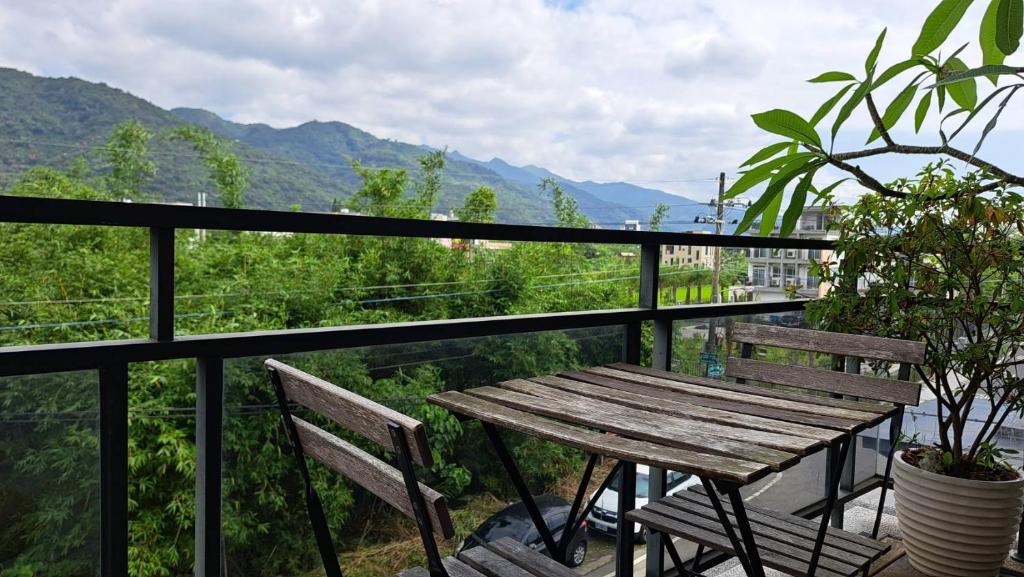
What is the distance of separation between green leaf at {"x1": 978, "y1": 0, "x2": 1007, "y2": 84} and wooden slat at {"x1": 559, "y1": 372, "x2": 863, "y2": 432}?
31.4 inches

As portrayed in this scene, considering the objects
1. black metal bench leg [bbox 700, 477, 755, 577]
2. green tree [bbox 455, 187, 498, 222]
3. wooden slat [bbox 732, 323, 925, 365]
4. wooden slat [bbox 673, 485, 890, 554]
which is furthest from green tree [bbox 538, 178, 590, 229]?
black metal bench leg [bbox 700, 477, 755, 577]

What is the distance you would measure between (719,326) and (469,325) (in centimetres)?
113

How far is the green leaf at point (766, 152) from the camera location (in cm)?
224

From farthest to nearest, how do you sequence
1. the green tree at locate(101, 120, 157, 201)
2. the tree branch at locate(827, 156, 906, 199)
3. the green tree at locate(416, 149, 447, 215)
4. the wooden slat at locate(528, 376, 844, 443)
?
the green tree at locate(416, 149, 447, 215), the green tree at locate(101, 120, 157, 201), the tree branch at locate(827, 156, 906, 199), the wooden slat at locate(528, 376, 844, 443)

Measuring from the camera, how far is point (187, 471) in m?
1.60

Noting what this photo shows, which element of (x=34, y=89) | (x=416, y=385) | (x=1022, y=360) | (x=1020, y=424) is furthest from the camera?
(x=34, y=89)

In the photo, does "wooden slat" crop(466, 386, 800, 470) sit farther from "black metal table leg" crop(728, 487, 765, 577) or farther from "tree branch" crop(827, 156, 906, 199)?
"tree branch" crop(827, 156, 906, 199)

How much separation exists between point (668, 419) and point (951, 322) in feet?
5.05

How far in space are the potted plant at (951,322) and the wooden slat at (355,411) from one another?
6.85ft

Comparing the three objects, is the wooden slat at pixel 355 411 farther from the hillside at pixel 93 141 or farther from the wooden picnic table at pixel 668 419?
the hillside at pixel 93 141

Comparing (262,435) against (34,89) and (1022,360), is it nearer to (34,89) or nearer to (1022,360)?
(1022,360)

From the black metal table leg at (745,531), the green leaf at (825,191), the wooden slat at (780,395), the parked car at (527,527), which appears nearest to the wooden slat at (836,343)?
the wooden slat at (780,395)

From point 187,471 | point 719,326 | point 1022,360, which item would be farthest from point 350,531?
point 1022,360

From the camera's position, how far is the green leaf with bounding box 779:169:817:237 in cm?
223
